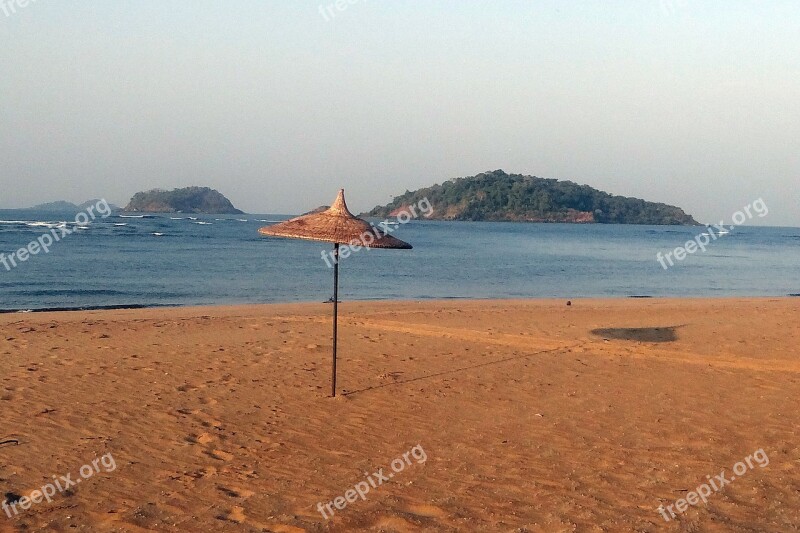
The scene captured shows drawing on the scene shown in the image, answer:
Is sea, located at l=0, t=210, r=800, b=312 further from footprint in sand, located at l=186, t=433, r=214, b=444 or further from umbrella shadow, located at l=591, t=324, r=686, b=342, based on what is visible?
footprint in sand, located at l=186, t=433, r=214, b=444

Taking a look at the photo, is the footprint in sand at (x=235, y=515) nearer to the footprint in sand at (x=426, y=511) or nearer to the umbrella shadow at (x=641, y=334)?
the footprint in sand at (x=426, y=511)

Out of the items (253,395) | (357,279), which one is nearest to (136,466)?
(253,395)

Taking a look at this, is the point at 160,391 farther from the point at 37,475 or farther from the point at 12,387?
the point at 37,475

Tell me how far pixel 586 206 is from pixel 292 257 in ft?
496

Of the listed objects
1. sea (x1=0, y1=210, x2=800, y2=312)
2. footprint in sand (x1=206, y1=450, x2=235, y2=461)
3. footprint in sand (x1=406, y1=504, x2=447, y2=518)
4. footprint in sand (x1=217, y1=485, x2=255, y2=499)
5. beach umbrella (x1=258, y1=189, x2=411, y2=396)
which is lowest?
sea (x1=0, y1=210, x2=800, y2=312)

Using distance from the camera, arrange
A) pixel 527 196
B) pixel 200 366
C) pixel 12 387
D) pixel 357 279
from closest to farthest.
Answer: pixel 12 387 → pixel 200 366 → pixel 357 279 → pixel 527 196

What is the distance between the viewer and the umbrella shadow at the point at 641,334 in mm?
13758

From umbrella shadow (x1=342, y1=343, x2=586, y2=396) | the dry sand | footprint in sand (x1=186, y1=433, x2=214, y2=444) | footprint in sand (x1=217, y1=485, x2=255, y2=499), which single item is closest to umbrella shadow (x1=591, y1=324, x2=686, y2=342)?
the dry sand

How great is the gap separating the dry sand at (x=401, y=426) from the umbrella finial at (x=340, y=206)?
2.21m

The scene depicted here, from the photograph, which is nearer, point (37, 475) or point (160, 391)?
point (37, 475)

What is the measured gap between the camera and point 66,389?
8.66 metres

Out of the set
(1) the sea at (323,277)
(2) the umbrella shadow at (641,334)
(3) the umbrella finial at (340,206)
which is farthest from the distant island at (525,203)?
(3) the umbrella finial at (340,206)

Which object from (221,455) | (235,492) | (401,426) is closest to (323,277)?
(401,426)

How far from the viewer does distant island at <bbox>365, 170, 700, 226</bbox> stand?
183 m
